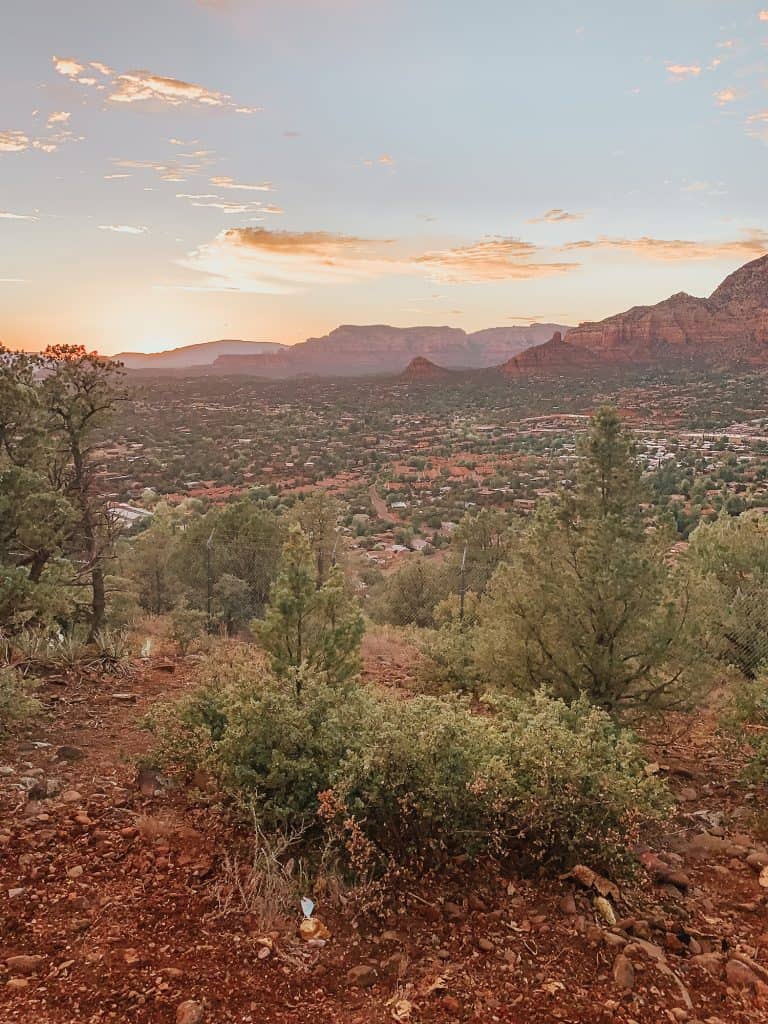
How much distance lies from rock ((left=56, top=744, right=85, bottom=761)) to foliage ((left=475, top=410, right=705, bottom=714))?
411 centimetres

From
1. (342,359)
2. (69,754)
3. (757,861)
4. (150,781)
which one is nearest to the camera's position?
(757,861)

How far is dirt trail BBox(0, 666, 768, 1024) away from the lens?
2969mm

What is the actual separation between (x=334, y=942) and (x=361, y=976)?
289 mm

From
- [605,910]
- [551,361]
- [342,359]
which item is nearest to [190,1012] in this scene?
[605,910]

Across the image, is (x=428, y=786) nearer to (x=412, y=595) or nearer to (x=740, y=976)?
(x=740, y=976)

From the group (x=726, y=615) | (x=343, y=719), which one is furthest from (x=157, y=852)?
(x=726, y=615)

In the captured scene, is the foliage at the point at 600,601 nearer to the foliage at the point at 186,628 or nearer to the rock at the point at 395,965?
the rock at the point at 395,965

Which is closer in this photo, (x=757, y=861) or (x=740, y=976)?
(x=740, y=976)

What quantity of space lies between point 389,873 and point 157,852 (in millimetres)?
1431

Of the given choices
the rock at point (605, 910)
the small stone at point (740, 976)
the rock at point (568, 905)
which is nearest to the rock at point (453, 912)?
the rock at point (568, 905)

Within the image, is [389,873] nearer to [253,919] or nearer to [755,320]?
[253,919]

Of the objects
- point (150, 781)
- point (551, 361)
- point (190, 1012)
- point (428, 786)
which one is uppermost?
point (551, 361)

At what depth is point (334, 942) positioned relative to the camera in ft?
11.2

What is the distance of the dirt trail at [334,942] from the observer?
2.97 metres
